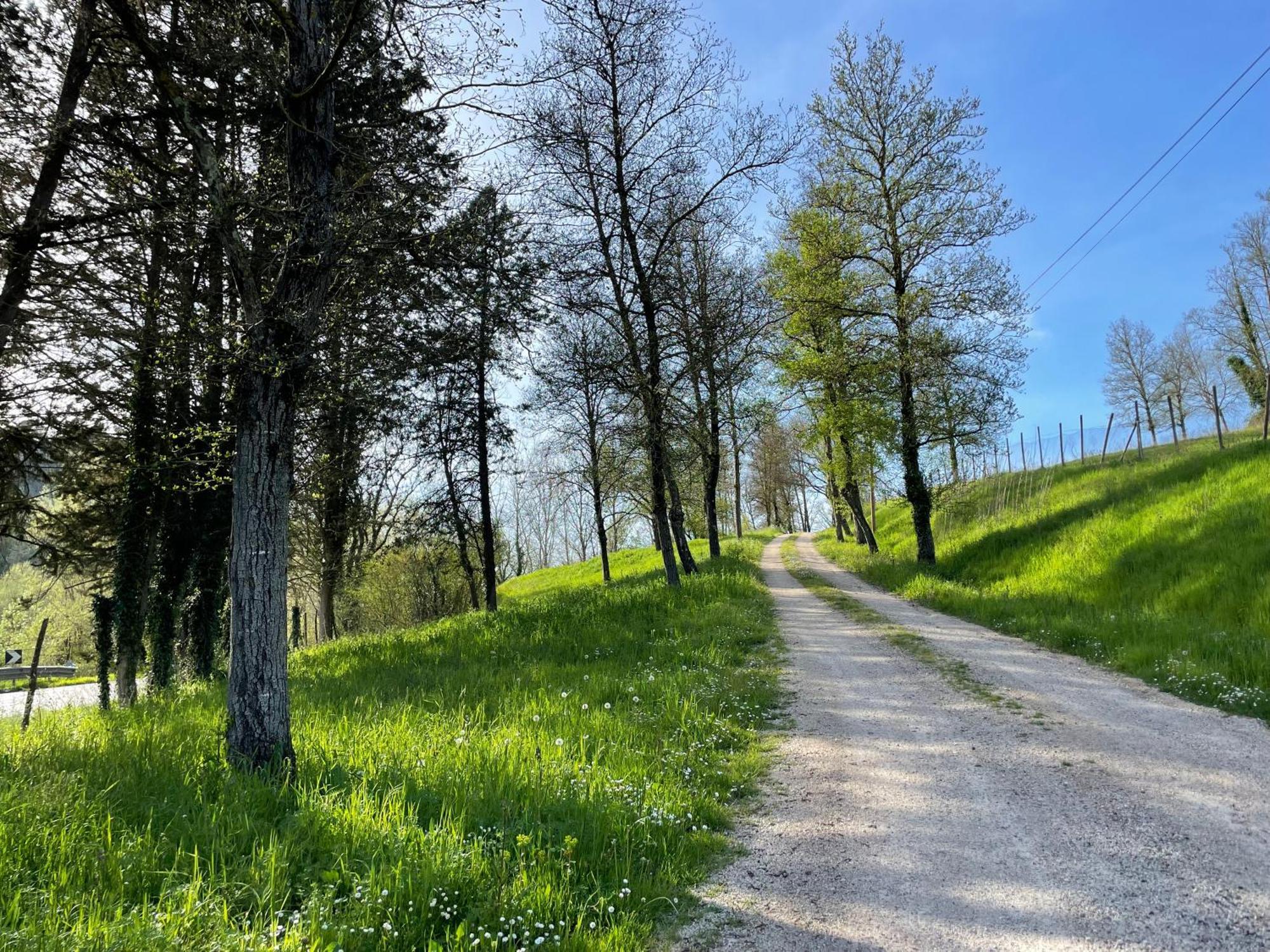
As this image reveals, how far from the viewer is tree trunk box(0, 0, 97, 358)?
7.11m

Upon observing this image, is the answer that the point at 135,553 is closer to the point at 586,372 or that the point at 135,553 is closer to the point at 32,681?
the point at 32,681

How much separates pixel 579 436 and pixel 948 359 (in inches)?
425

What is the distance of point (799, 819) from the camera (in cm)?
404

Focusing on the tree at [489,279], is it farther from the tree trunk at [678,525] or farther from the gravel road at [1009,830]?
the tree trunk at [678,525]

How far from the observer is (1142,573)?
34.4ft

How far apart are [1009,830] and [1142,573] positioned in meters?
9.52

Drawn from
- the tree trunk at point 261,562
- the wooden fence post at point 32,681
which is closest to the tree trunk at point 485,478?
the wooden fence post at point 32,681

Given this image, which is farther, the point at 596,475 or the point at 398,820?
the point at 596,475

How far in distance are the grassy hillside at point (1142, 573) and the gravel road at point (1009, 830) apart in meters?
0.99

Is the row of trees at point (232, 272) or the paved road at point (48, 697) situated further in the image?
the paved road at point (48, 697)

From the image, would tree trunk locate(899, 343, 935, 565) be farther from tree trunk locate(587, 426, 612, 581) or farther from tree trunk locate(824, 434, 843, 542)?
tree trunk locate(587, 426, 612, 581)

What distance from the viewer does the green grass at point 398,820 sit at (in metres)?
2.70

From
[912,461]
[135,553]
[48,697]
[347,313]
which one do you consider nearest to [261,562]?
[347,313]

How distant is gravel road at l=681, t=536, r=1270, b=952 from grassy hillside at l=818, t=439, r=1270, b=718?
990mm
